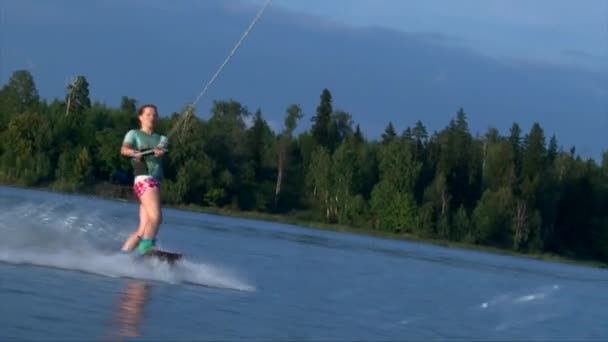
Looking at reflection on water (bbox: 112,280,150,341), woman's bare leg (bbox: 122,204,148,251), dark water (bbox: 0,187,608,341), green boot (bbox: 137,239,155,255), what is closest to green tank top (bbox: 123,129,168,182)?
woman's bare leg (bbox: 122,204,148,251)

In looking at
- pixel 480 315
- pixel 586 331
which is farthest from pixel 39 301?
pixel 586 331

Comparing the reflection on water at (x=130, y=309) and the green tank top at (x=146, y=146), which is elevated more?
the green tank top at (x=146, y=146)

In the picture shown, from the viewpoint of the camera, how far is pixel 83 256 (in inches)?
527

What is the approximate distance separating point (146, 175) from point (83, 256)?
1095mm

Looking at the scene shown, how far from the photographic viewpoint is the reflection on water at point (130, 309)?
8.76m

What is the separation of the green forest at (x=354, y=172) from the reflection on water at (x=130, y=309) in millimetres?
59778

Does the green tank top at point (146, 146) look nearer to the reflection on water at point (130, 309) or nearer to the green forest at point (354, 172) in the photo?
the reflection on water at point (130, 309)

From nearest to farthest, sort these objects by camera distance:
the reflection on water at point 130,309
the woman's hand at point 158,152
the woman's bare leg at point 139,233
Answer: the reflection on water at point 130,309 < the woman's hand at point 158,152 < the woman's bare leg at point 139,233

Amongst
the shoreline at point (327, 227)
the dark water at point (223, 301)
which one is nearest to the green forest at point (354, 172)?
the shoreline at point (327, 227)

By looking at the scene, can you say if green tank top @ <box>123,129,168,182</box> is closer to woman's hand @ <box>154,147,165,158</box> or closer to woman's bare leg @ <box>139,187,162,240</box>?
woman's hand @ <box>154,147,165,158</box>

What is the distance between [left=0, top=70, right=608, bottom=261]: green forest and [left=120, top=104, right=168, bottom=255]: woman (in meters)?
57.9

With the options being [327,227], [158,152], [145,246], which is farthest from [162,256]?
[327,227]

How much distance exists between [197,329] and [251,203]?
254 feet

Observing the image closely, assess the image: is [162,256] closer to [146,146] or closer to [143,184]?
[143,184]
